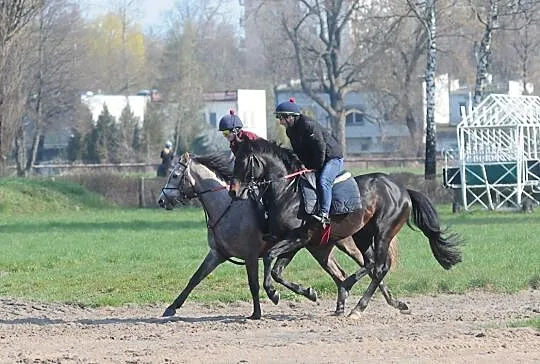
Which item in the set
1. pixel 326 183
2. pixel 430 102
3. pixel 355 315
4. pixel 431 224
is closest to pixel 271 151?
pixel 326 183

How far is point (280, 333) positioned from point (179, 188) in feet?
8.41

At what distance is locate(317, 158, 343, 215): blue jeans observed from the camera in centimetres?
1330

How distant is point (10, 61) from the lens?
42.3 m

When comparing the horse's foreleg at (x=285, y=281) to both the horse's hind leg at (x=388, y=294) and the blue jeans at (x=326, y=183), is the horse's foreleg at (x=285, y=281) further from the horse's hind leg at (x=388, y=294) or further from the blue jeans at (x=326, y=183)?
the horse's hind leg at (x=388, y=294)

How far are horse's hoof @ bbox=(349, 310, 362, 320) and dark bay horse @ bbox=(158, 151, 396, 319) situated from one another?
363 millimetres

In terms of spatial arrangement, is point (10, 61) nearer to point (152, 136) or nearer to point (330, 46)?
point (330, 46)

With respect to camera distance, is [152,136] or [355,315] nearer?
[355,315]

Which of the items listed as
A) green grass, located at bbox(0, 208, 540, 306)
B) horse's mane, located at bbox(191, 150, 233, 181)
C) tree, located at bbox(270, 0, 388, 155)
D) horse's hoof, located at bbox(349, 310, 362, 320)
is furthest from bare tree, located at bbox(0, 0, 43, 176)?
horse's hoof, located at bbox(349, 310, 362, 320)

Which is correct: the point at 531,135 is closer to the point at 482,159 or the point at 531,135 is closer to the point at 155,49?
the point at 482,159

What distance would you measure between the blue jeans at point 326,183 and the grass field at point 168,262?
8.27 feet

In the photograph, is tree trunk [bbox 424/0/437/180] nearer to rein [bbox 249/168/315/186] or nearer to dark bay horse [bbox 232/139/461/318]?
dark bay horse [bbox 232/139/461/318]

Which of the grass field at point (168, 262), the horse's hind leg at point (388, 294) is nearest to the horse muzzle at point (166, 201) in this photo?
the grass field at point (168, 262)

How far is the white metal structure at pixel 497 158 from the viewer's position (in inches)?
1348

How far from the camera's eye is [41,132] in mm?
72875
